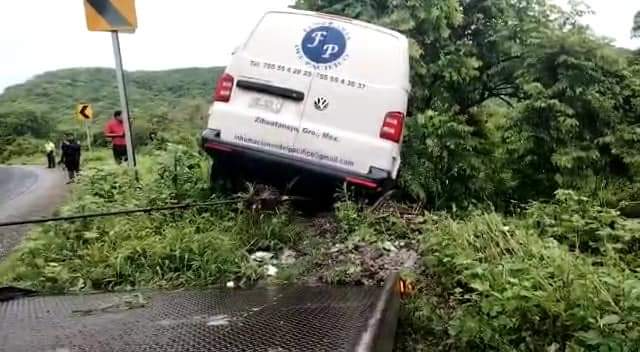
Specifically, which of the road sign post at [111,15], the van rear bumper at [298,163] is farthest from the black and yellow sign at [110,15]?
the van rear bumper at [298,163]

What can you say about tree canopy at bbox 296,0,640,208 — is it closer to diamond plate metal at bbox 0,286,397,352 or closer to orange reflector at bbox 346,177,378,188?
orange reflector at bbox 346,177,378,188

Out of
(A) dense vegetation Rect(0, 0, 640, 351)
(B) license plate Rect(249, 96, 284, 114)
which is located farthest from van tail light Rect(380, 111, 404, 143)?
(B) license plate Rect(249, 96, 284, 114)

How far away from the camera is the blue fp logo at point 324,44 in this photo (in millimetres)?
5480

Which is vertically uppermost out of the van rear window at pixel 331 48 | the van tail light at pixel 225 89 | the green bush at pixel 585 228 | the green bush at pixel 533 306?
the van rear window at pixel 331 48

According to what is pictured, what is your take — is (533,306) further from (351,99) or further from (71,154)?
(71,154)

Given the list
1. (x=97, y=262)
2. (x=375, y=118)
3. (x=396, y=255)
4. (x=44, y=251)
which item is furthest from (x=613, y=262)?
(x=44, y=251)

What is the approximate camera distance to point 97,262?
177 inches

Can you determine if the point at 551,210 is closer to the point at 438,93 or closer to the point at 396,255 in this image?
the point at 396,255

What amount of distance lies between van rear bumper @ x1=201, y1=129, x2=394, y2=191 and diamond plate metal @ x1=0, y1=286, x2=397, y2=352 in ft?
5.15

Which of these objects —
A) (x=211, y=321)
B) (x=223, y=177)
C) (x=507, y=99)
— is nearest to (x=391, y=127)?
(x=223, y=177)

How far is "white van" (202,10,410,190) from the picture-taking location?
5.32 meters

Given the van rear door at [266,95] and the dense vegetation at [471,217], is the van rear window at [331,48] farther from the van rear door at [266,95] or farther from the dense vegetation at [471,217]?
the dense vegetation at [471,217]

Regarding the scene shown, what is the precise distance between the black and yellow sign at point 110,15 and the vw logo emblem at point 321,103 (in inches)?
87.8

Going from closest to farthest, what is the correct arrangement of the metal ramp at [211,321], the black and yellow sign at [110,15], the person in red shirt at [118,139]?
the metal ramp at [211,321], the black and yellow sign at [110,15], the person in red shirt at [118,139]
